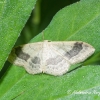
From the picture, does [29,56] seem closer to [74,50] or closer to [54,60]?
[54,60]

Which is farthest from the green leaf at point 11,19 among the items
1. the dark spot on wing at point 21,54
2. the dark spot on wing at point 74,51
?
the dark spot on wing at point 74,51

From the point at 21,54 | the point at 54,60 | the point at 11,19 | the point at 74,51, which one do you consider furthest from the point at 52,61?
the point at 11,19

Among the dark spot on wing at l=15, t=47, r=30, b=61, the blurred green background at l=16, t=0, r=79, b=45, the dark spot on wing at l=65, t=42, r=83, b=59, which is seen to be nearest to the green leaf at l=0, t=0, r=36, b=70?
the dark spot on wing at l=15, t=47, r=30, b=61

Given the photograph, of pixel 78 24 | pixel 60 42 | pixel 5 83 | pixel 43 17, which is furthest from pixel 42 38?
pixel 43 17

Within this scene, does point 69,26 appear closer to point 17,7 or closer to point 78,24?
point 78,24

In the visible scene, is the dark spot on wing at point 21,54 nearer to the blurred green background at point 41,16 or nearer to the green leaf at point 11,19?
the green leaf at point 11,19

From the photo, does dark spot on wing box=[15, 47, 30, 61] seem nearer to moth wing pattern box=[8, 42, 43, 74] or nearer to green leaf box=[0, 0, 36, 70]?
moth wing pattern box=[8, 42, 43, 74]
